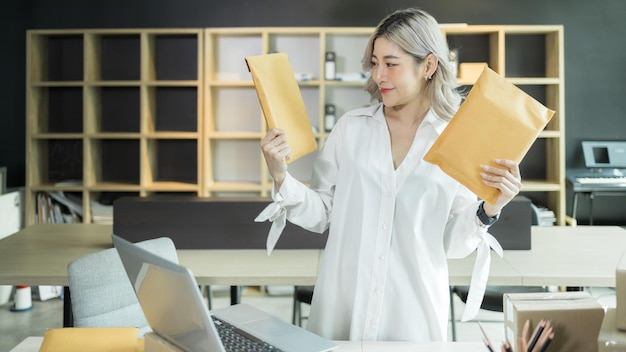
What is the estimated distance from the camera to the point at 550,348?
1.35 meters

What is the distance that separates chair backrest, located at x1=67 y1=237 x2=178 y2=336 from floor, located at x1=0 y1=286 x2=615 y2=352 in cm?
216

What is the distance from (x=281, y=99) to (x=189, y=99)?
Answer: 11.9ft

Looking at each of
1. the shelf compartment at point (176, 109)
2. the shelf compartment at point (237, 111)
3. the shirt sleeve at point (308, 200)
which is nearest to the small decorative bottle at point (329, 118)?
the shelf compartment at point (237, 111)

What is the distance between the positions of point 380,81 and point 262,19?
3.66m

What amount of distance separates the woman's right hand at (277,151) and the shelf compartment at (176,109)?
144 inches

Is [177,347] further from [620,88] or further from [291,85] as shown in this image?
[620,88]

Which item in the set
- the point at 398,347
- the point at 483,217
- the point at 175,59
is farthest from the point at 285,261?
the point at 175,59

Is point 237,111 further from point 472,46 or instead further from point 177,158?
point 472,46

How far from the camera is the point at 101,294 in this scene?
6.76 feet

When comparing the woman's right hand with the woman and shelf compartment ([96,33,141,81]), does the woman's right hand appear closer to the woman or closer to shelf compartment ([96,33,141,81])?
the woman

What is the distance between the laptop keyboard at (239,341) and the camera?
1.39 m

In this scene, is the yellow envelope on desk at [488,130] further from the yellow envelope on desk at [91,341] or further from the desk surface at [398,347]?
the yellow envelope on desk at [91,341]

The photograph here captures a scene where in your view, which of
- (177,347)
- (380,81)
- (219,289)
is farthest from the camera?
(219,289)

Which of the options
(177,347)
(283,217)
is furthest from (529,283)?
(177,347)
